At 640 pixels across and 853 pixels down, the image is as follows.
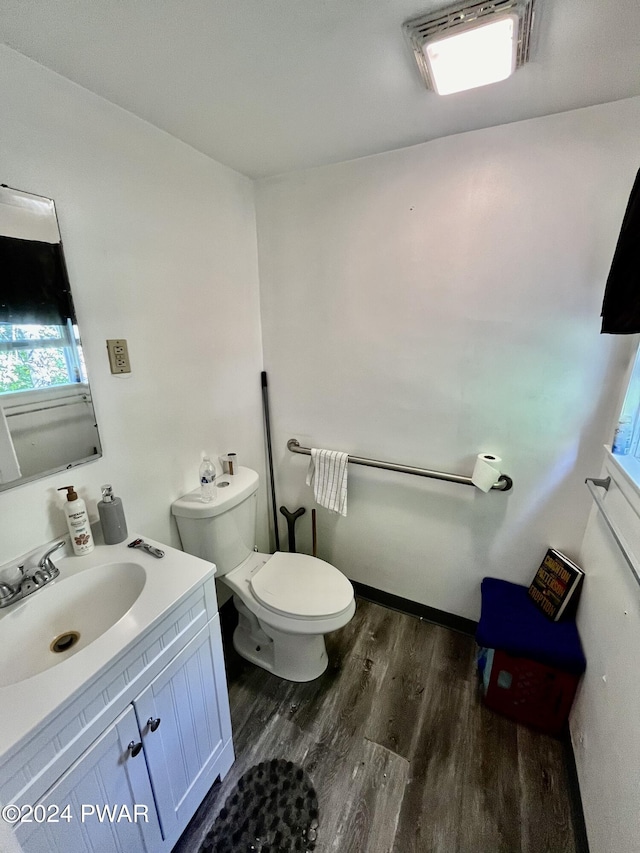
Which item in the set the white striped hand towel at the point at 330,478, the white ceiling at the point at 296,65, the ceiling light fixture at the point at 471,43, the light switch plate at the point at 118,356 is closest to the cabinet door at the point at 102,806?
the light switch plate at the point at 118,356

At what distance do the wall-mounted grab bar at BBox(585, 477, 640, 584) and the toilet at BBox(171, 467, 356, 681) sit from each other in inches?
38.1

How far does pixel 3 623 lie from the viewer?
89cm

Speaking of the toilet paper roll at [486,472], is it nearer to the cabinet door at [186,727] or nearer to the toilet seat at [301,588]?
the toilet seat at [301,588]

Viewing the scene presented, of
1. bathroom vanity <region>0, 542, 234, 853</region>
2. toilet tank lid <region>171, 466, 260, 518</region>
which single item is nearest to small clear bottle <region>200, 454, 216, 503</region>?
toilet tank lid <region>171, 466, 260, 518</region>

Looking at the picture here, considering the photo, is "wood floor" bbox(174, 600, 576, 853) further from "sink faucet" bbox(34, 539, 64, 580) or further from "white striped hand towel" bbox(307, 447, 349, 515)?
"sink faucet" bbox(34, 539, 64, 580)

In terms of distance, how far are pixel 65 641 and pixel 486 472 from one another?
5.06 feet

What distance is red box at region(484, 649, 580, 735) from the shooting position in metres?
1.32

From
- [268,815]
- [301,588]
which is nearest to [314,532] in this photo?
[301,588]

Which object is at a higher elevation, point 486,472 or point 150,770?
point 486,472

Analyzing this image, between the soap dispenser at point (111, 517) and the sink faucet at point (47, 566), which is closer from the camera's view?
the sink faucet at point (47, 566)

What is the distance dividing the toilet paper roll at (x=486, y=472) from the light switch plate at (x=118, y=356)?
1.44m

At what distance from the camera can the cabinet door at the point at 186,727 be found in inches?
36.9

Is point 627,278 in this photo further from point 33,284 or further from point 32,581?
point 32,581

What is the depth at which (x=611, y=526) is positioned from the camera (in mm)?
A: 1117
